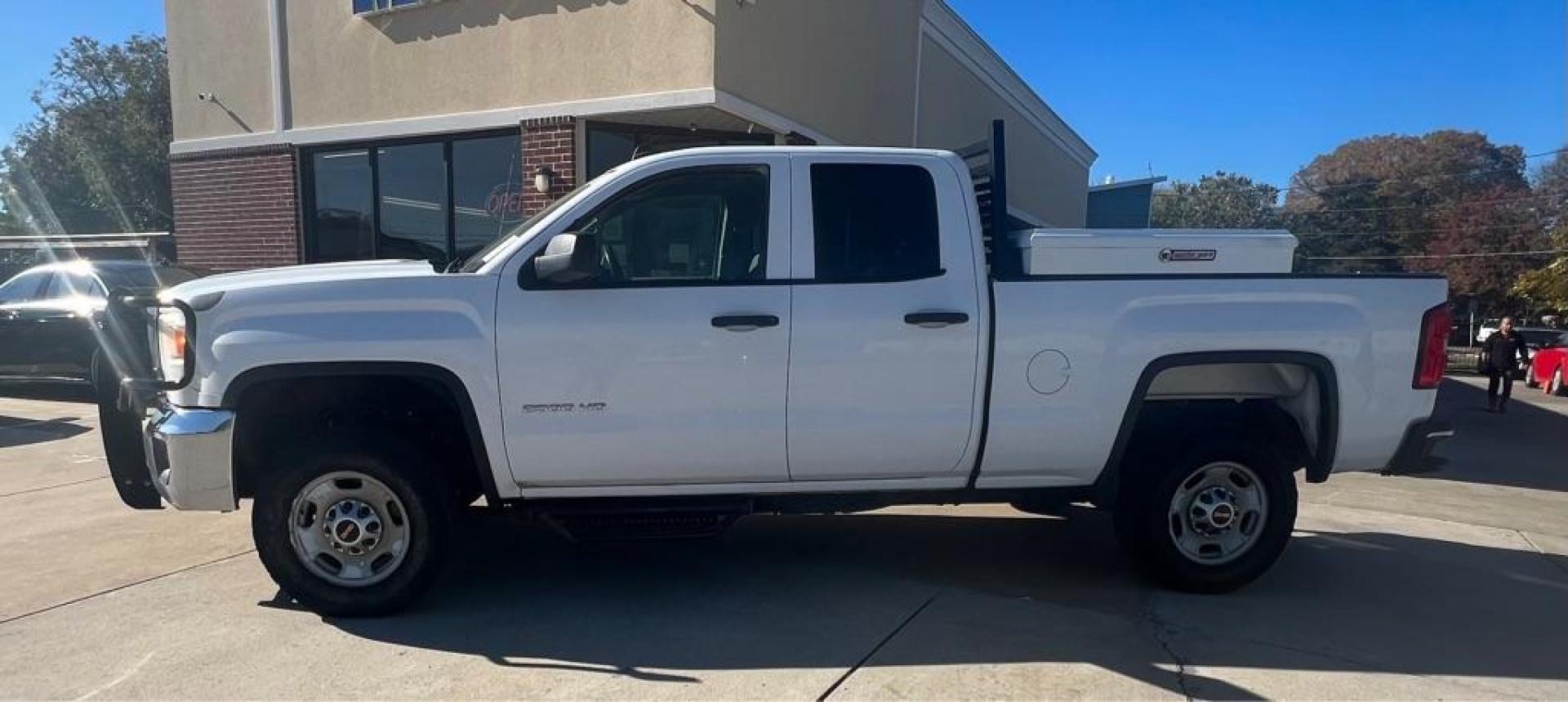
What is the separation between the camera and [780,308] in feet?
12.6

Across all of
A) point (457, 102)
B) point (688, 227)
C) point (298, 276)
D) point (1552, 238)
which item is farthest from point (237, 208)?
point (1552, 238)

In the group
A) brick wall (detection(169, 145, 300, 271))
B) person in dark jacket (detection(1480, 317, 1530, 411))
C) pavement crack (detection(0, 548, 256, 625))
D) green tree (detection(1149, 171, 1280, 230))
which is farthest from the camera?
green tree (detection(1149, 171, 1280, 230))

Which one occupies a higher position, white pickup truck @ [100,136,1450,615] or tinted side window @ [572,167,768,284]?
tinted side window @ [572,167,768,284]

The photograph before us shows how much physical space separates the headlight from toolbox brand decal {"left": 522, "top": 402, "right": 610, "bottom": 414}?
142cm

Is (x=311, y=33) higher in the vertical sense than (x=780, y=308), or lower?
higher

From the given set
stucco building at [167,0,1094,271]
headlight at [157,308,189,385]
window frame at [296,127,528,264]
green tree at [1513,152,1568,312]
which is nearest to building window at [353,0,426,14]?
stucco building at [167,0,1094,271]

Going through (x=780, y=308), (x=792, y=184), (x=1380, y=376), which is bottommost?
(x=1380, y=376)

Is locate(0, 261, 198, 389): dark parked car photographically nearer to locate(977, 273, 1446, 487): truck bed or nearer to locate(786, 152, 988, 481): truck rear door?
locate(786, 152, 988, 481): truck rear door

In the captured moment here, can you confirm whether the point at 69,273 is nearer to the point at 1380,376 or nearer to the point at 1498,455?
the point at 1380,376

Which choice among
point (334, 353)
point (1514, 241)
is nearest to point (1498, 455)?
point (334, 353)

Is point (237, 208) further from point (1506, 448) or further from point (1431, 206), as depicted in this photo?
point (1431, 206)

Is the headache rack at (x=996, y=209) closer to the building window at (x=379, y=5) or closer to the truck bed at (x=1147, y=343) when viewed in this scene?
Result: the truck bed at (x=1147, y=343)

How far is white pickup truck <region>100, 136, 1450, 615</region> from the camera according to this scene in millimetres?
3705

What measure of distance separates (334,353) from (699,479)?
5.28ft
